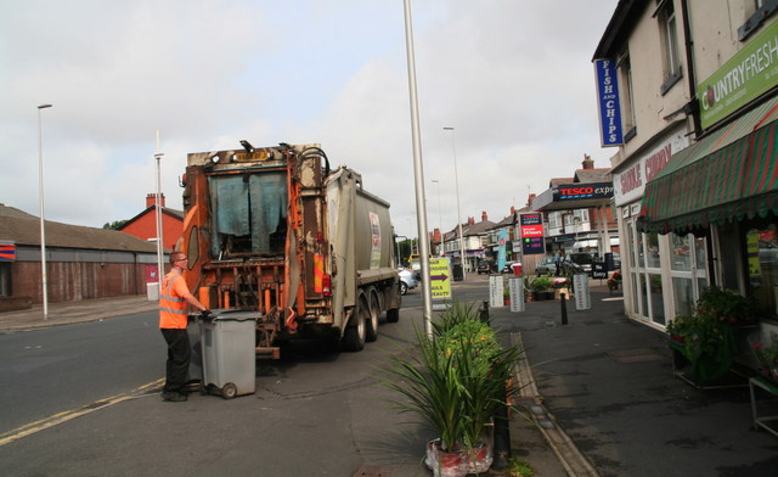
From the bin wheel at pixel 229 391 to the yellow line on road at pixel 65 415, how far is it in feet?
4.07

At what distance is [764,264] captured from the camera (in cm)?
677

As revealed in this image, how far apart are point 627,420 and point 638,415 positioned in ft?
0.67

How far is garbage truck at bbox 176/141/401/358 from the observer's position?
28.3 ft

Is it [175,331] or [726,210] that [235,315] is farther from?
[726,210]

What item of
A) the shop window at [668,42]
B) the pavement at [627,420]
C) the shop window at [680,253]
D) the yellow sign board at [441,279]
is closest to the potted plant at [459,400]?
the pavement at [627,420]

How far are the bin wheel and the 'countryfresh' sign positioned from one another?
277 inches

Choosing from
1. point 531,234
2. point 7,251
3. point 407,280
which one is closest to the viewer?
point 7,251

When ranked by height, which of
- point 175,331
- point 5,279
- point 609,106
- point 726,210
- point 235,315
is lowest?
point 175,331

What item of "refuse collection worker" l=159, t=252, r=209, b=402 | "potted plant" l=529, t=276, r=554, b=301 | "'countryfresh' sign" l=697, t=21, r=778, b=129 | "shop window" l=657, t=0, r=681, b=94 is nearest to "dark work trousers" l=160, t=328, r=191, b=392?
"refuse collection worker" l=159, t=252, r=209, b=402

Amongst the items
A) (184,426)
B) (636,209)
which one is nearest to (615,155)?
(636,209)

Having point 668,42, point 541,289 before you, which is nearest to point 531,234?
point 541,289

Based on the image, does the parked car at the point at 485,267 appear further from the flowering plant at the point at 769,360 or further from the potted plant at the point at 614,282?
the flowering plant at the point at 769,360

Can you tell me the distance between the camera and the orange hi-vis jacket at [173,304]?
283 inches

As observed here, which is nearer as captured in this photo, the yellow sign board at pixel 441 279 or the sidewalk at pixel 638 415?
the sidewalk at pixel 638 415
